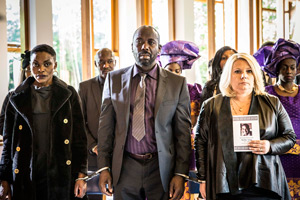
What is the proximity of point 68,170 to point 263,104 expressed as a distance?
1.46 m

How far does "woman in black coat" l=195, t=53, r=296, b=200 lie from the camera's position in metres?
2.60

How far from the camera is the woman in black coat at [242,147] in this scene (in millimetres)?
2596

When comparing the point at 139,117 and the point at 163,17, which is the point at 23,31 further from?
the point at 139,117

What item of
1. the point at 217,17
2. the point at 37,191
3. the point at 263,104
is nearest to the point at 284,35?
the point at 217,17

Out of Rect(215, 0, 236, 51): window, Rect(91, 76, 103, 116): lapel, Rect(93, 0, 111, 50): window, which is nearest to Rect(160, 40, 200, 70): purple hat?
Rect(91, 76, 103, 116): lapel

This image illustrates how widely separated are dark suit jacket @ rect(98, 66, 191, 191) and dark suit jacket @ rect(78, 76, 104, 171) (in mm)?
1307

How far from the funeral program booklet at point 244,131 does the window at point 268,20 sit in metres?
6.87

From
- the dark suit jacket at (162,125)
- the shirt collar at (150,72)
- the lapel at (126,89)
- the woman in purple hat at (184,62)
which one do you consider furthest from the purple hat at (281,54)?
the lapel at (126,89)

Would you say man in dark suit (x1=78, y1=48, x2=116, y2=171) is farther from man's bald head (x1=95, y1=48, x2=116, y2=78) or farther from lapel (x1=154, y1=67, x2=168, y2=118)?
lapel (x1=154, y1=67, x2=168, y2=118)

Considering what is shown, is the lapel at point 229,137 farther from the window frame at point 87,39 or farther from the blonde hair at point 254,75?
the window frame at point 87,39

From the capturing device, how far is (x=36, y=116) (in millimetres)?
2959

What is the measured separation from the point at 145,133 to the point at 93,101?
1667 mm

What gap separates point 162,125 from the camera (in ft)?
8.90

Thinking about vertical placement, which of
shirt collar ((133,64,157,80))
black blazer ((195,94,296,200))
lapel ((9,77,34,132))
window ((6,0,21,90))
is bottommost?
black blazer ((195,94,296,200))
